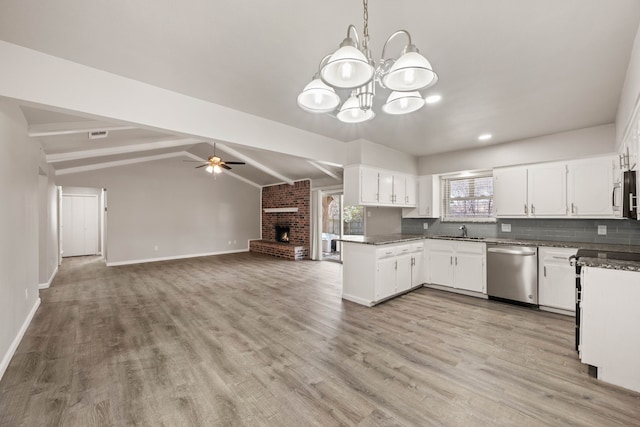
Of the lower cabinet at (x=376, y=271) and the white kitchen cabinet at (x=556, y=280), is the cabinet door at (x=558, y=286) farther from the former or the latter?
the lower cabinet at (x=376, y=271)

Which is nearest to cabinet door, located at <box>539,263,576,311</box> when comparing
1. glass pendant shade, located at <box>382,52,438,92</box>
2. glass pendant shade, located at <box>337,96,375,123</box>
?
glass pendant shade, located at <box>337,96,375,123</box>

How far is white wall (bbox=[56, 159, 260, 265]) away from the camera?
736 cm

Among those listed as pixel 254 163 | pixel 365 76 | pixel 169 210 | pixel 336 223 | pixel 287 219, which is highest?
pixel 254 163

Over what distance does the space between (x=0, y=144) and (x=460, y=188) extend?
6164mm

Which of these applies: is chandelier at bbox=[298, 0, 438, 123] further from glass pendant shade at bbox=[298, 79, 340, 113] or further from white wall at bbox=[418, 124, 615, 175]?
white wall at bbox=[418, 124, 615, 175]

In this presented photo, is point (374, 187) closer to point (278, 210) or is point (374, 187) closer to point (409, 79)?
point (409, 79)

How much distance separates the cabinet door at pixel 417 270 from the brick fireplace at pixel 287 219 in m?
4.18

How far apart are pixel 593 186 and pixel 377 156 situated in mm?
2983

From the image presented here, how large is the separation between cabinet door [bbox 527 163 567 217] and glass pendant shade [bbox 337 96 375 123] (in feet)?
11.7

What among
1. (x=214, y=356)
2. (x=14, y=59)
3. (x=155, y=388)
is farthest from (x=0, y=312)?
(x=14, y=59)

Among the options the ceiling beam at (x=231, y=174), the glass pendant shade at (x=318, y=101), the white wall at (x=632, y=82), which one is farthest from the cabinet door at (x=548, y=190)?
the ceiling beam at (x=231, y=174)

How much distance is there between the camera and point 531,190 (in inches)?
165

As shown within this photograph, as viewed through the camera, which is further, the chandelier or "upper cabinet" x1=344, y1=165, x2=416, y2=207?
"upper cabinet" x1=344, y1=165, x2=416, y2=207

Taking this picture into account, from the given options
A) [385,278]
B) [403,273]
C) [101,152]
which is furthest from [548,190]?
[101,152]
